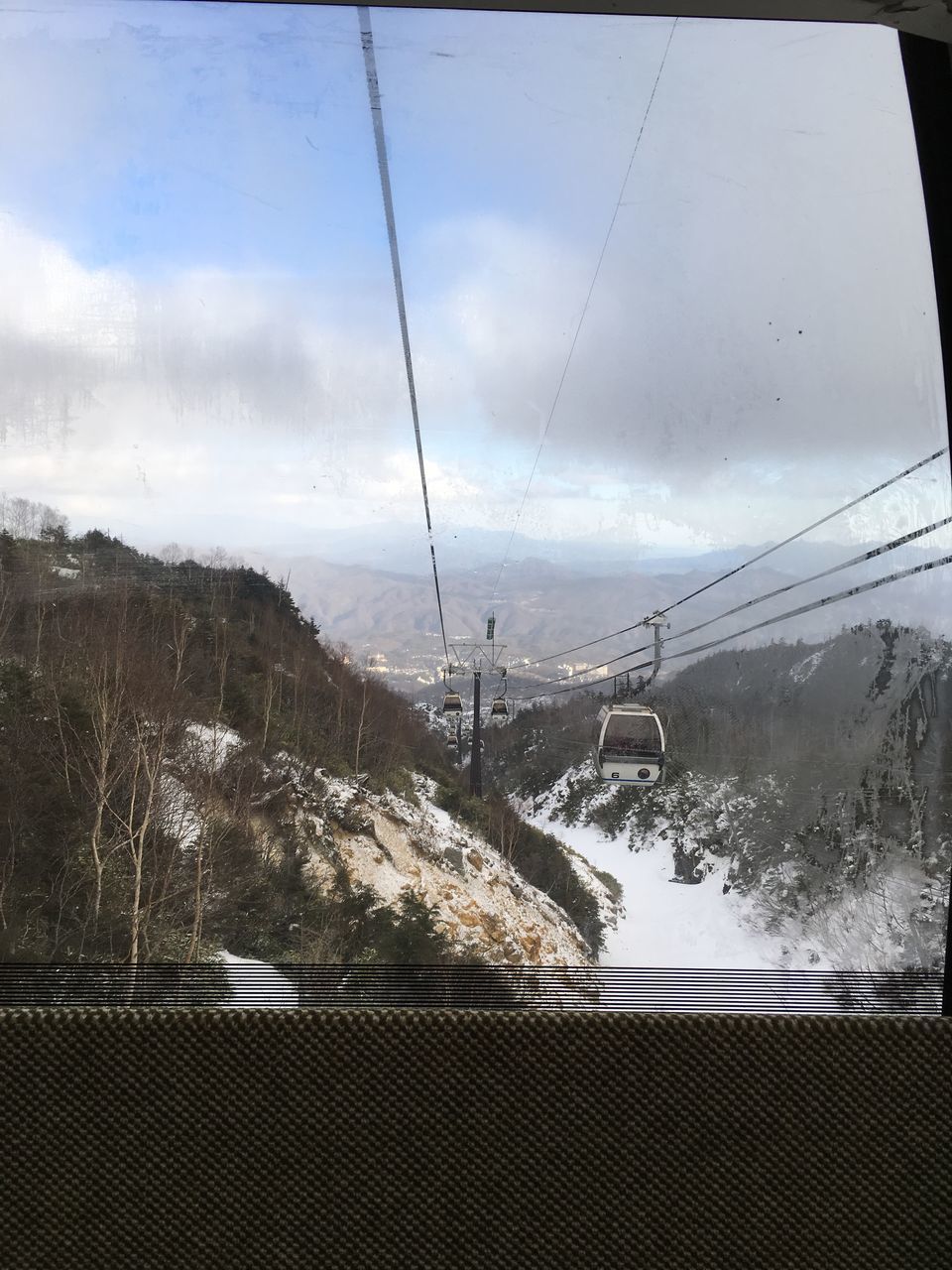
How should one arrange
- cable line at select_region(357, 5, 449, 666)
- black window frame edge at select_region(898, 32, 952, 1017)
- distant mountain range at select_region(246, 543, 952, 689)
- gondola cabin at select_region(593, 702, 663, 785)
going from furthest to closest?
gondola cabin at select_region(593, 702, 663, 785) < distant mountain range at select_region(246, 543, 952, 689) < cable line at select_region(357, 5, 449, 666) < black window frame edge at select_region(898, 32, 952, 1017)

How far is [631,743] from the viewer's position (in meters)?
2.02

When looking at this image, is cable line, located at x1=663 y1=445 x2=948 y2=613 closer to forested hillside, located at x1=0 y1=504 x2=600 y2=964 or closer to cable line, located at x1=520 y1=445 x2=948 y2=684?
cable line, located at x1=520 y1=445 x2=948 y2=684

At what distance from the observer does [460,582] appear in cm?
201

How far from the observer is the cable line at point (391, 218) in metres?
1.64

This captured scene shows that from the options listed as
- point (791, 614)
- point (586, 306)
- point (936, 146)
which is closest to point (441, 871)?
point (791, 614)

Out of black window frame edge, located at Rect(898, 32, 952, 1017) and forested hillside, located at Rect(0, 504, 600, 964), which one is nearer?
black window frame edge, located at Rect(898, 32, 952, 1017)

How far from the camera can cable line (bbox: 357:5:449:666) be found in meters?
1.64

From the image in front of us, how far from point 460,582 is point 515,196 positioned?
907 millimetres

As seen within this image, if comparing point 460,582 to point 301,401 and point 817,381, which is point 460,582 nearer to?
point 301,401

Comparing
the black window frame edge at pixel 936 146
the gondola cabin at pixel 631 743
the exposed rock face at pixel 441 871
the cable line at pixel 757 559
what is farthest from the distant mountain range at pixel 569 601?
the black window frame edge at pixel 936 146

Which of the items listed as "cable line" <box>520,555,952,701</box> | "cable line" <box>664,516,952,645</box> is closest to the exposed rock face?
"cable line" <box>520,555,952,701</box>

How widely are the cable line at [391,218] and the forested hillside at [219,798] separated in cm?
46

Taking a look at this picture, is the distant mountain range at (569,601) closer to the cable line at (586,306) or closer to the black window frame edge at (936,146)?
the cable line at (586,306)

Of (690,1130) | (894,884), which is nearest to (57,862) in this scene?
(690,1130)
